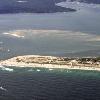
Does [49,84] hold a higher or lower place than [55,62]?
higher

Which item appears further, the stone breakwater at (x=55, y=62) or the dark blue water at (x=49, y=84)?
the stone breakwater at (x=55, y=62)

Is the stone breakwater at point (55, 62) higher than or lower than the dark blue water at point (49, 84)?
lower

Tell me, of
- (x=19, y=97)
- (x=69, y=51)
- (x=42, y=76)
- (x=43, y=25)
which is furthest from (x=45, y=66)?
(x=43, y=25)

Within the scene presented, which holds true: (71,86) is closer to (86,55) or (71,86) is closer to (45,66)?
(45,66)

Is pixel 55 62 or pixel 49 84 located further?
pixel 55 62
